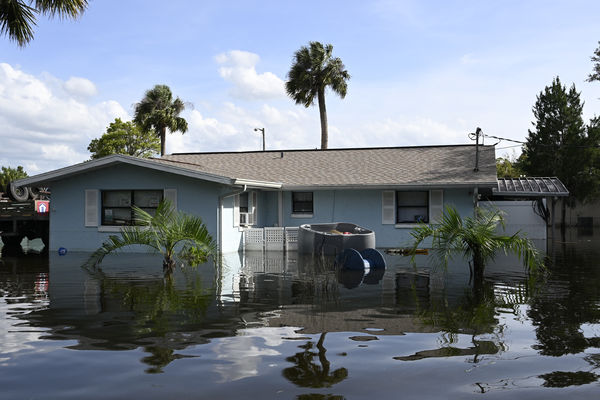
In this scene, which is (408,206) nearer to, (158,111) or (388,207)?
(388,207)

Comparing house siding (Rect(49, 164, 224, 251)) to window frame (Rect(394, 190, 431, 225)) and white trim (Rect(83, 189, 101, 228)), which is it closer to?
white trim (Rect(83, 189, 101, 228))

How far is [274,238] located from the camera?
22453mm

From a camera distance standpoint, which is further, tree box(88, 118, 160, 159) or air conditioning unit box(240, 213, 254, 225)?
tree box(88, 118, 160, 159)

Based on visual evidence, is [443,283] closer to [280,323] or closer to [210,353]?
[280,323]

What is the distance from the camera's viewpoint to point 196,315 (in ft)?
29.7

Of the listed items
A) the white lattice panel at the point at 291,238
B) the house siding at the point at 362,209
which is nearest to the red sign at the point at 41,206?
the house siding at the point at 362,209

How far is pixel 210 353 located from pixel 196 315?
240cm

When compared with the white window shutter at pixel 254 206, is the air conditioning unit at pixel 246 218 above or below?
below

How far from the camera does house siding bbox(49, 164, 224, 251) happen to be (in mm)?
20969

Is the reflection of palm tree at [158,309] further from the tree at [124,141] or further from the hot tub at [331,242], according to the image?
the tree at [124,141]

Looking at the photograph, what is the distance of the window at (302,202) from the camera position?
82.1 ft

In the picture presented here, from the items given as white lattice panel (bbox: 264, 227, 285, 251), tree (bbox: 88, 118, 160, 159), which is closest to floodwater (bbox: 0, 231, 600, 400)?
white lattice panel (bbox: 264, 227, 285, 251)

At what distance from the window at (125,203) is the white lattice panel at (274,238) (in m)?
4.12

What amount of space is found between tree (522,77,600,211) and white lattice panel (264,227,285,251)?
30763 mm
